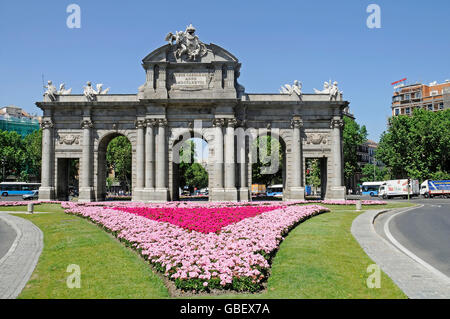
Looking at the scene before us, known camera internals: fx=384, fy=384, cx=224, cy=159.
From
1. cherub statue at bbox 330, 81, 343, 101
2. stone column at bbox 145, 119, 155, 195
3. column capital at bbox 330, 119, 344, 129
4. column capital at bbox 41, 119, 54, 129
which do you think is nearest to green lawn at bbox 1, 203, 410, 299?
stone column at bbox 145, 119, 155, 195

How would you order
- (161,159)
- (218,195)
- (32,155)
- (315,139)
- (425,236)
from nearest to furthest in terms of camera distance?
(425,236) → (218,195) → (161,159) → (315,139) → (32,155)

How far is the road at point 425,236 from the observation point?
46.0 ft

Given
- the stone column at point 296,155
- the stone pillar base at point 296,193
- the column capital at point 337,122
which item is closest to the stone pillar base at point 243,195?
the stone pillar base at point 296,193

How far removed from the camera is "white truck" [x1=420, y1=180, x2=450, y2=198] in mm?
60594

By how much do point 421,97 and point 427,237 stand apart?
10141 centimetres

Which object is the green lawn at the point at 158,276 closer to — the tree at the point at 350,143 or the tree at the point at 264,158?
the tree at the point at 264,158

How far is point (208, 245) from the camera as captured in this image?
14.1m

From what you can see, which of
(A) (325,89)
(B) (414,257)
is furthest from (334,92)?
(B) (414,257)

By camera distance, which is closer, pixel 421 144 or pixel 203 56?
pixel 203 56

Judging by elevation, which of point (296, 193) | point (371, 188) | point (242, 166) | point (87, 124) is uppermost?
point (87, 124)

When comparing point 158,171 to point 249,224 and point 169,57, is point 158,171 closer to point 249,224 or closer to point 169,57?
point 169,57

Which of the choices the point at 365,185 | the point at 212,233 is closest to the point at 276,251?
the point at 212,233

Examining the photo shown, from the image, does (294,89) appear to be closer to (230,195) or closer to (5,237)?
(230,195)

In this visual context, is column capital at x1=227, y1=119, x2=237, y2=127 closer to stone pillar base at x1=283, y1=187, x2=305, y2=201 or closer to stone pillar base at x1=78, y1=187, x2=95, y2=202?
stone pillar base at x1=283, y1=187, x2=305, y2=201
